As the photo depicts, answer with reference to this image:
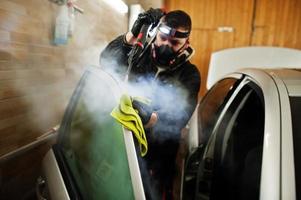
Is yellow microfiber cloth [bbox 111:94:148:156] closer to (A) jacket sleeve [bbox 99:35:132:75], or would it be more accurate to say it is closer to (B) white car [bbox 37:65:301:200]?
(B) white car [bbox 37:65:301:200]

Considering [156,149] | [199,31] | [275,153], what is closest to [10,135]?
[156,149]

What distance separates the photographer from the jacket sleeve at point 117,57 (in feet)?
5.40

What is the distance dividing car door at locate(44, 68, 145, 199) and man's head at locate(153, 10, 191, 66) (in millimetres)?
459

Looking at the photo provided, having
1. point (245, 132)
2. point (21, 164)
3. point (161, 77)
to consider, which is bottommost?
point (21, 164)

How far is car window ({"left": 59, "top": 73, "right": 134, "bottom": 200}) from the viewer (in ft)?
3.37

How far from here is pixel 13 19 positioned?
1.58 meters

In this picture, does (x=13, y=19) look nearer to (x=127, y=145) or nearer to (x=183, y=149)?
(x=127, y=145)

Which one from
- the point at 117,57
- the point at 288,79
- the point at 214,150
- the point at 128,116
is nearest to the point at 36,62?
the point at 117,57

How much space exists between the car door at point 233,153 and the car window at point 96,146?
52 centimetres

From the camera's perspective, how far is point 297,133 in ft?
3.26

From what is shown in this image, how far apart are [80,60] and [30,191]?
112cm

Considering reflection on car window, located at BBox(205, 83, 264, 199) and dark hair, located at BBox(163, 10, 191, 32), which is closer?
reflection on car window, located at BBox(205, 83, 264, 199)

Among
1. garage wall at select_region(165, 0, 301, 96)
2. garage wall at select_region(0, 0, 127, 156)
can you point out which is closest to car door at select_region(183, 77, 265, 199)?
garage wall at select_region(0, 0, 127, 156)

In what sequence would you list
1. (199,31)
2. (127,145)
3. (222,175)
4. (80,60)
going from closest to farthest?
1. (127,145)
2. (222,175)
3. (80,60)
4. (199,31)
